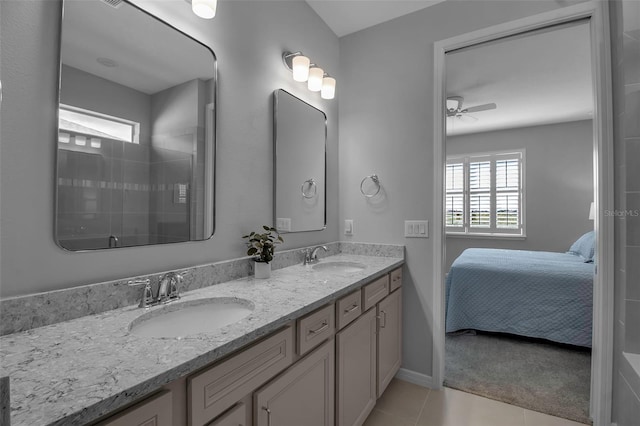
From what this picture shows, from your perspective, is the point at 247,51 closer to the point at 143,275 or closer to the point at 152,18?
the point at 152,18

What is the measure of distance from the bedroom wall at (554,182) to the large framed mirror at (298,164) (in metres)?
4.12

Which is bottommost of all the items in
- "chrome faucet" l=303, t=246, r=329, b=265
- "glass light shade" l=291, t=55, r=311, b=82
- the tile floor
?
the tile floor

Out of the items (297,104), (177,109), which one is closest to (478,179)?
(297,104)

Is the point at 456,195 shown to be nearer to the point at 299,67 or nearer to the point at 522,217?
the point at 522,217

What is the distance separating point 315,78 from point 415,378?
213 cm

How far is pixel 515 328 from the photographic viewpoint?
108 inches

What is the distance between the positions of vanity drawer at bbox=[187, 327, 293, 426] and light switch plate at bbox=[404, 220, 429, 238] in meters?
1.33

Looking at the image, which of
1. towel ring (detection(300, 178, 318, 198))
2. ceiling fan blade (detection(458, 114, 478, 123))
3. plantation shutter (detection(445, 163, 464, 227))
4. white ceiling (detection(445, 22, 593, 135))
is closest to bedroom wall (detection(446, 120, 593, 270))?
white ceiling (detection(445, 22, 593, 135))

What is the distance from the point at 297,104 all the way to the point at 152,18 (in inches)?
37.0

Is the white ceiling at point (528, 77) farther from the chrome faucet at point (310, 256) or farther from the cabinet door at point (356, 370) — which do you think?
the cabinet door at point (356, 370)

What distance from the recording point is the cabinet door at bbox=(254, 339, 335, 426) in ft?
3.06

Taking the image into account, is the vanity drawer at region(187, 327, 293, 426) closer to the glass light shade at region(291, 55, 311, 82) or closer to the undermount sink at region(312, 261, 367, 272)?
the undermount sink at region(312, 261, 367, 272)

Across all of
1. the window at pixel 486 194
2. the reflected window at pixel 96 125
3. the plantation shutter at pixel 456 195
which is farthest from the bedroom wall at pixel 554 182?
the reflected window at pixel 96 125

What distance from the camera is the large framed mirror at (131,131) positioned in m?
0.98
